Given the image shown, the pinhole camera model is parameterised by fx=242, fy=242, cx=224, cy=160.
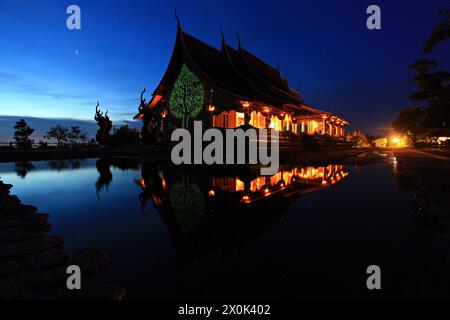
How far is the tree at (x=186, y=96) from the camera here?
1991 centimetres

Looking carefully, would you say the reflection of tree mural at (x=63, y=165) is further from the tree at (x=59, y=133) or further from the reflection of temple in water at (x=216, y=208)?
the tree at (x=59, y=133)

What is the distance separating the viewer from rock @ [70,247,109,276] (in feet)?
6.44

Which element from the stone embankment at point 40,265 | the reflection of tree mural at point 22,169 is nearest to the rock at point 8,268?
the stone embankment at point 40,265

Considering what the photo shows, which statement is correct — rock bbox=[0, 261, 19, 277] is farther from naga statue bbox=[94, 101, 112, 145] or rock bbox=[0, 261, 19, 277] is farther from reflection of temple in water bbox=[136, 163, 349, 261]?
naga statue bbox=[94, 101, 112, 145]

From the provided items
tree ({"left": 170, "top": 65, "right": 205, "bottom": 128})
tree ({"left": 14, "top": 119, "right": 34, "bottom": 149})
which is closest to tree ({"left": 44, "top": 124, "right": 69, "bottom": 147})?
tree ({"left": 14, "top": 119, "right": 34, "bottom": 149})

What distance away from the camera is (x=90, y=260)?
2094mm

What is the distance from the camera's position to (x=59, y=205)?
4.24 metres

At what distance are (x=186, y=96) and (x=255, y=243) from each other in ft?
64.0

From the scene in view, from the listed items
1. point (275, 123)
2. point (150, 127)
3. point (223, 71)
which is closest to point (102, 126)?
point (150, 127)

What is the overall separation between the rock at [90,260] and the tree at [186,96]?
59.4 ft

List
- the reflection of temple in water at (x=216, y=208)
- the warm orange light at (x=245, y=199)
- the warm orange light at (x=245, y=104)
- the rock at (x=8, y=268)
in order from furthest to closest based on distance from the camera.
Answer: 1. the warm orange light at (x=245, y=104)
2. the warm orange light at (x=245, y=199)
3. the reflection of temple in water at (x=216, y=208)
4. the rock at (x=8, y=268)

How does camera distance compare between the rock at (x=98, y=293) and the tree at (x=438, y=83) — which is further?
the tree at (x=438, y=83)

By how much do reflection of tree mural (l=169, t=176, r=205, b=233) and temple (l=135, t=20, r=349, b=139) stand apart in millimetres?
12745
